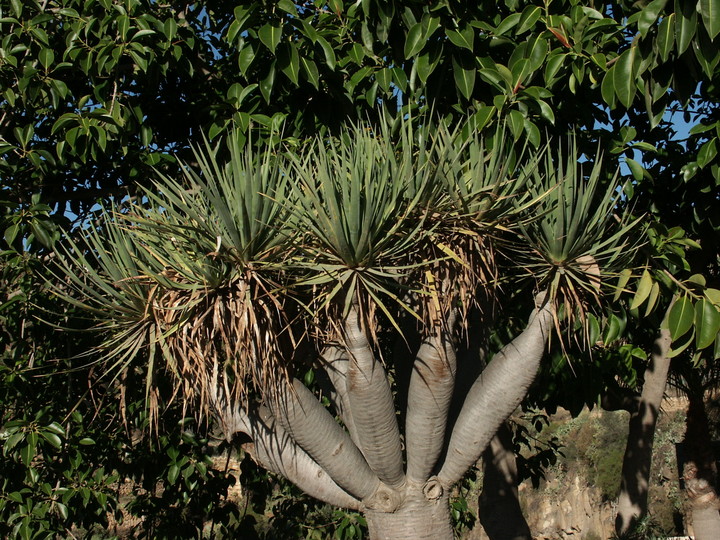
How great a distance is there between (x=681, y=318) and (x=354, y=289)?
158 cm

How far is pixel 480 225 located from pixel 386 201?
0.51 m

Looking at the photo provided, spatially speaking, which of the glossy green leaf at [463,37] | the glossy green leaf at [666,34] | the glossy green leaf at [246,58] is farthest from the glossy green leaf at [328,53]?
the glossy green leaf at [666,34]

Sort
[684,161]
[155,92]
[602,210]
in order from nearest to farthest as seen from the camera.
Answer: [602,210], [684,161], [155,92]

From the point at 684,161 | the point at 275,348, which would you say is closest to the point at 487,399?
the point at 275,348

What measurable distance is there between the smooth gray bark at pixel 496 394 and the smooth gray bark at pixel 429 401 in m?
0.11

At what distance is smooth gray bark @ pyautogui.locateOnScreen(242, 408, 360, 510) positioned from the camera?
161 inches

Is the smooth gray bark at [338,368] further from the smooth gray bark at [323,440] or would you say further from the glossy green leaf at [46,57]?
the glossy green leaf at [46,57]

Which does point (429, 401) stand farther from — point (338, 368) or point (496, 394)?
point (338, 368)

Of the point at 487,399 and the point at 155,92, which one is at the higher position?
the point at 155,92

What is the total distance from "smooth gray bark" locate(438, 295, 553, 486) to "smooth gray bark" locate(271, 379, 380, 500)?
19.2 inches

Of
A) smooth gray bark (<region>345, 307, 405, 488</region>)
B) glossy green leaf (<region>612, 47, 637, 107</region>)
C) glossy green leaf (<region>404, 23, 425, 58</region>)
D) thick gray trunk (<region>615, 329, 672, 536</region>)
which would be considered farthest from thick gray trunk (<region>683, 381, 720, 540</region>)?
glossy green leaf (<region>404, 23, 425, 58</region>)

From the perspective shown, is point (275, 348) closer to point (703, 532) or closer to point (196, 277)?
point (196, 277)

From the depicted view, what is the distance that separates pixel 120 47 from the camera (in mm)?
4504

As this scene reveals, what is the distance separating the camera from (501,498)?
6.49m
